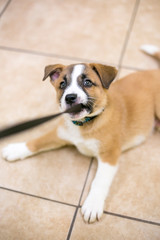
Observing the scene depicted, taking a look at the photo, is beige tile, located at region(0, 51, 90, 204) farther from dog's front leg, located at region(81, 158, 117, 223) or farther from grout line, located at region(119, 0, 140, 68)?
grout line, located at region(119, 0, 140, 68)

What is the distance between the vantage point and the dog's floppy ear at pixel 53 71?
1272 mm

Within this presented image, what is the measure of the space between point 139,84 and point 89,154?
0.47 m

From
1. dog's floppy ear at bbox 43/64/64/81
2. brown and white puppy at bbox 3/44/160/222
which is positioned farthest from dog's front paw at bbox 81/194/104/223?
dog's floppy ear at bbox 43/64/64/81

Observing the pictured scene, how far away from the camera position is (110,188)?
1.39 metres

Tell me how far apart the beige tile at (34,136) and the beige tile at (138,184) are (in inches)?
4.0

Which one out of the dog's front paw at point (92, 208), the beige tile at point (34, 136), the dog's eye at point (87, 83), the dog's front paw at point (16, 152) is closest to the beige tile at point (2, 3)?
the beige tile at point (34, 136)

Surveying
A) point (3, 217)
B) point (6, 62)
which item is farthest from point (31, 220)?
point (6, 62)

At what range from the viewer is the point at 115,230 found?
49.6 inches

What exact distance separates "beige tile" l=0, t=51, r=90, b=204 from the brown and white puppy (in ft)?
0.23

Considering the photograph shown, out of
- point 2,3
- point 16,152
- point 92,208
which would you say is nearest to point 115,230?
point 92,208

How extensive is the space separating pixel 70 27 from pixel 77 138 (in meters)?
1.14

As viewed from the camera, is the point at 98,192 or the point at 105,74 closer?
the point at 105,74

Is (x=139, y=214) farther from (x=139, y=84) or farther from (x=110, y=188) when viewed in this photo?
(x=139, y=84)

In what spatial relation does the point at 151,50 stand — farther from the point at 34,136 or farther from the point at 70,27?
the point at 34,136
